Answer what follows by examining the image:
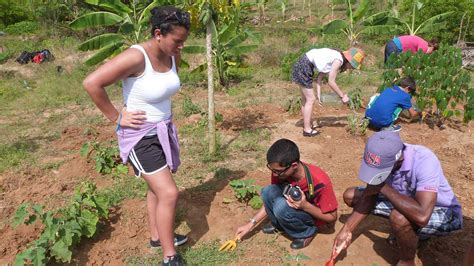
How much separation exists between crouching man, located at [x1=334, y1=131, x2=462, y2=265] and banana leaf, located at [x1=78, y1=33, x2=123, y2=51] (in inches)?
232

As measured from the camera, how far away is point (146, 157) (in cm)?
251

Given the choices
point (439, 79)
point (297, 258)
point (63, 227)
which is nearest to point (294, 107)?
point (439, 79)

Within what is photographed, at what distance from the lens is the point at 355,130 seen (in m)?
5.17

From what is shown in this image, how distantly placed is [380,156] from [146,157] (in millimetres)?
1398

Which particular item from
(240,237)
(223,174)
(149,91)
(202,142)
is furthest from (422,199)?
(202,142)

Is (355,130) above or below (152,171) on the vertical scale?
below

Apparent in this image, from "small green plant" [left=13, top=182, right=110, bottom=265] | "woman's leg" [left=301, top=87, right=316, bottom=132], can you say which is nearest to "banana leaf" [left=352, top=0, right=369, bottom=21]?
"woman's leg" [left=301, top=87, right=316, bottom=132]

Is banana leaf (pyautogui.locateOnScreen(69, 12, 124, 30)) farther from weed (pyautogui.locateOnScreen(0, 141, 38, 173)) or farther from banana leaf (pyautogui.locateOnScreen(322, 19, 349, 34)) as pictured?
banana leaf (pyautogui.locateOnScreen(322, 19, 349, 34))

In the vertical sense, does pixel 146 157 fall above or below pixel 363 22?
above

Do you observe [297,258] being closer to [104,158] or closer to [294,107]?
[104,158]

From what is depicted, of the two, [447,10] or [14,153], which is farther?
[447,10]

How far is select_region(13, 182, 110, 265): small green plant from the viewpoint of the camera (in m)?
2.61

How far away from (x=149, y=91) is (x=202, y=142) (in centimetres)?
269

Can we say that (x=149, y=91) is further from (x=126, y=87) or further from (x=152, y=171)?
(x=152, y=171)
